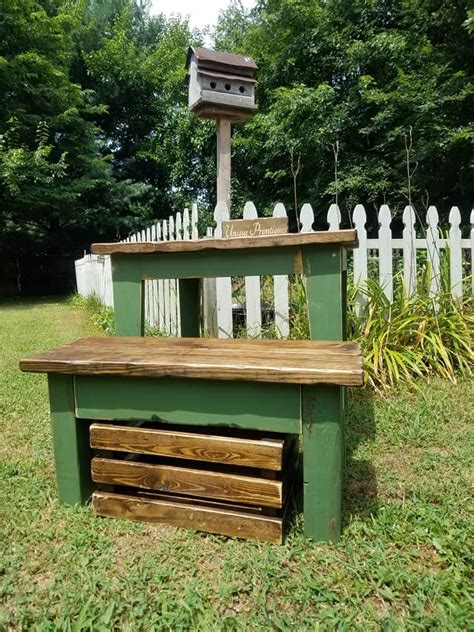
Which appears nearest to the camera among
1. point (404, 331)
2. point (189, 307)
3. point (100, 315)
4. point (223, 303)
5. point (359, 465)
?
point (359, 465)

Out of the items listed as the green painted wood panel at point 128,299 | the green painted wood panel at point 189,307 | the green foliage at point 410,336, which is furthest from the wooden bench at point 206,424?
the green foliage at point 410,336

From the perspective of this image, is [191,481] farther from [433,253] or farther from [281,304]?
[433,253]

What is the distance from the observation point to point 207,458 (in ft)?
4.62

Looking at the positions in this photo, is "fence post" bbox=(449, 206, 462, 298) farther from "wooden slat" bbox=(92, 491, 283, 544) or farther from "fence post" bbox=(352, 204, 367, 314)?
"wooden slat" bbox=(92, 491, 283, 544)

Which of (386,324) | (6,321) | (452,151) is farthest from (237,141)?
(386,324)

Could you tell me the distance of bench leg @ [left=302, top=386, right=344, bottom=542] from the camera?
1277 mm

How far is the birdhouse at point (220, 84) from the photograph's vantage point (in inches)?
123

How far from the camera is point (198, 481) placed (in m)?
1.42

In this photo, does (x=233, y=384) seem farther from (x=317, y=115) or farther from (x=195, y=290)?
(x=317, y=115)

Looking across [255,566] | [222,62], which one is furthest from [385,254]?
[255,566]

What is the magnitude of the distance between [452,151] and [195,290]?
8469 mm

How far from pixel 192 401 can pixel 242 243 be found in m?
0.75

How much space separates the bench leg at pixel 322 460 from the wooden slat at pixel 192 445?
107 mm

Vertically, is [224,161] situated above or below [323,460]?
above
